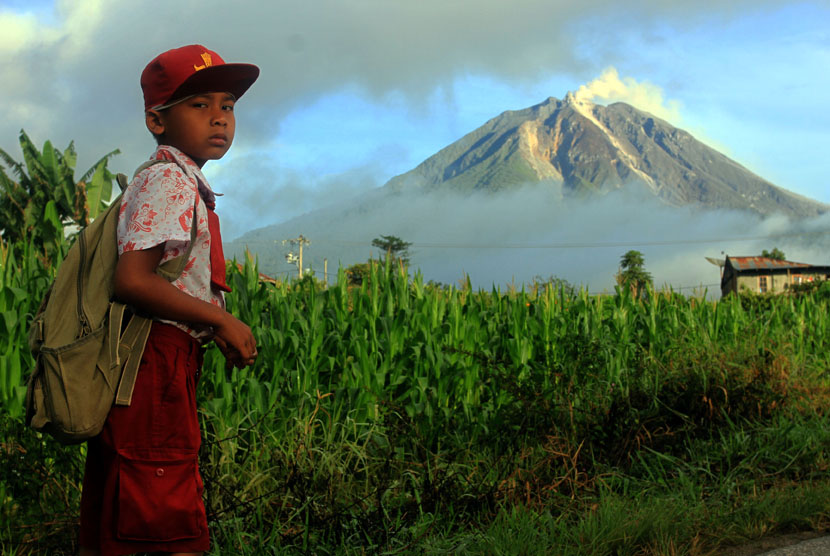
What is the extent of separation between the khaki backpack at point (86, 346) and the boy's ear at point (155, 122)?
1.13 feet

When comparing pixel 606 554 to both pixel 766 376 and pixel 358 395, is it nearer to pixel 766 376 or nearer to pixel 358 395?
pixel 358 395

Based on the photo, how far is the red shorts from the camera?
2033 mm

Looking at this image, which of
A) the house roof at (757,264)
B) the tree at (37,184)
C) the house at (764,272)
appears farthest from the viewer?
the house roof at (757,264)

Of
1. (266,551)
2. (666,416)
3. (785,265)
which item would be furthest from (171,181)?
(785,265)

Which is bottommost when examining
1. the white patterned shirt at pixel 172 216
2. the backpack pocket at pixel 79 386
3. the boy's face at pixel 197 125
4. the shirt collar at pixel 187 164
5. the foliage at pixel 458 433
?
the foliage at pixel 458 433

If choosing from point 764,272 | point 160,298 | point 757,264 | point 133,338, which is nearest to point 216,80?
point 160,298

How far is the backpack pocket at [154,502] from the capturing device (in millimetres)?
2021

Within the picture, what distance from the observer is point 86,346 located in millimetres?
2039

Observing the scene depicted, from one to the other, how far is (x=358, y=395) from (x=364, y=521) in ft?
6.33

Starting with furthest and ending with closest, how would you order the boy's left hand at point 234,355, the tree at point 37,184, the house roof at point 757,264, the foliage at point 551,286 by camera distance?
the house roof at point 757,264, the tree at point 37,184, the foliage at point 551,286, the boy's left hand at point 234,355

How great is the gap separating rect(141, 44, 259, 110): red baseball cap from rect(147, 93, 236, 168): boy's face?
0.08ft

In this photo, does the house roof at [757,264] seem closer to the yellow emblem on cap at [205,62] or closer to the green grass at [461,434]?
the green grass at [461,434]

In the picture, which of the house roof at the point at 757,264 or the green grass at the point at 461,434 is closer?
the green grass at the point at 461,434

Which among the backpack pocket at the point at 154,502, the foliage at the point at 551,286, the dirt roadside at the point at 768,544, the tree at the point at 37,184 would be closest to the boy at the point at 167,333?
the backpack pocket at the point at 154,502
